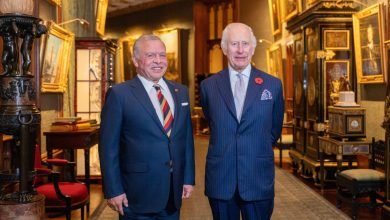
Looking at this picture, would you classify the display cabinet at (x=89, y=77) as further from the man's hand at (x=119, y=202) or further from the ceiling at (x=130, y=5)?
the ceiling at (x=130, y=5)

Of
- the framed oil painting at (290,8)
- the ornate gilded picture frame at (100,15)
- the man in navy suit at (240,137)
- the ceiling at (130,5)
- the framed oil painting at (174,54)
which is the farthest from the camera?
the ceiling at (130,5)

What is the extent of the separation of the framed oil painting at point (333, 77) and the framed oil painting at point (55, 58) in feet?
13.6

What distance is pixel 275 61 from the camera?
1419 cm

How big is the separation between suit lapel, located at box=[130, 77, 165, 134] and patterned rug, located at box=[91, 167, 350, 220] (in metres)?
3.57

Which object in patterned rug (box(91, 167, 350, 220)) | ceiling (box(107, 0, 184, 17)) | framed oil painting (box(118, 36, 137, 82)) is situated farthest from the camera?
framed oil painting (box(118, 36, 137, 82))

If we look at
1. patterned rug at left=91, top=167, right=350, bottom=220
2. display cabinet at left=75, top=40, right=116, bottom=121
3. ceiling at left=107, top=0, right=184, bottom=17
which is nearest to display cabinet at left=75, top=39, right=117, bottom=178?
display cabinet at left=75, top=40, right=116, bottom=121

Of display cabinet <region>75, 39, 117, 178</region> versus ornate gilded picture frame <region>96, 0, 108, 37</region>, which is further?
ornate gilded picture frame <region>96, 0, 108, 37</region>

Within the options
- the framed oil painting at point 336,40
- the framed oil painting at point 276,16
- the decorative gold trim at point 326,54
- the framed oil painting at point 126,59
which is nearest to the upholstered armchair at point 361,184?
the decorative gold trim at point 326,54

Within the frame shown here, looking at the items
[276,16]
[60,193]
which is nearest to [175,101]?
[60,193]

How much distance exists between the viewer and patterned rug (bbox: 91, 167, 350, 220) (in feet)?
21.0

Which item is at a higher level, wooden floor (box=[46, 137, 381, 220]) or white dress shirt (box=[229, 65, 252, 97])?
white dress shirt (box=[229, 65, 252, 97])

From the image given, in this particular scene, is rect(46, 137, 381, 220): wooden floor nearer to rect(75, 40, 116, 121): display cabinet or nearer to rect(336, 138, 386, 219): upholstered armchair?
rect(336, 138, 386, 219): upholstered armchair

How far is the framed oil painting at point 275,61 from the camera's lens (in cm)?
1356

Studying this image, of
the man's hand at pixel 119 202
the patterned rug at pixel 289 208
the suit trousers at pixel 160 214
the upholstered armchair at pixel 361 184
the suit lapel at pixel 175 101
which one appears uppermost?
the suit lapel at pixel 175 101
